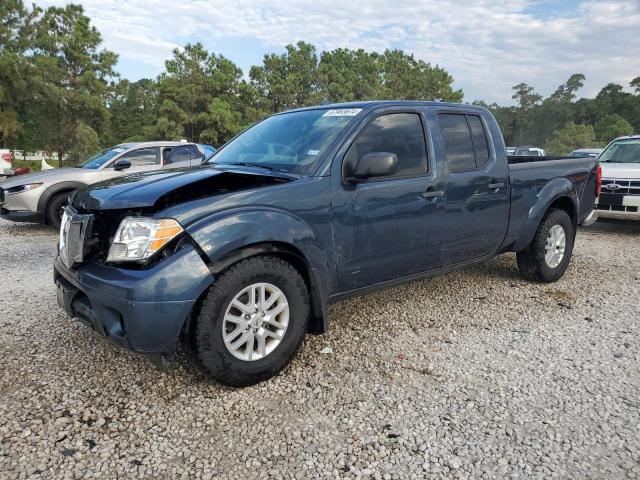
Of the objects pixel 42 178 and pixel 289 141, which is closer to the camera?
pixel 289 141

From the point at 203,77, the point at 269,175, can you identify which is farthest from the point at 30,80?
the point at 269,175

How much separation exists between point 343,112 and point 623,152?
7836 mm

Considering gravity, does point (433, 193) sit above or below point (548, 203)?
above

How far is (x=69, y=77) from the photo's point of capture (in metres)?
31.0

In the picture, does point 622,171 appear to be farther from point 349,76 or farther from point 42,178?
point 349,76

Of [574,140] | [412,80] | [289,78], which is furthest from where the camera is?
[574,140]

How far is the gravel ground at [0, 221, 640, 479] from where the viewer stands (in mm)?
2270

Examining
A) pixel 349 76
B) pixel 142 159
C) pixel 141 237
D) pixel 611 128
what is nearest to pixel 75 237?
pixel 141 237

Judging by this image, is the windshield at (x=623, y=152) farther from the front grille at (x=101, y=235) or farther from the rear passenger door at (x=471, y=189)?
the front grille at (x=101, y=235)

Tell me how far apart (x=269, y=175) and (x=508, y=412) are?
2.04 meters

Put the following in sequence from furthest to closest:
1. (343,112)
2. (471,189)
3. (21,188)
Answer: (21,188) → (471,189) → (343,112)

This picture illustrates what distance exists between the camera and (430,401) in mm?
2795

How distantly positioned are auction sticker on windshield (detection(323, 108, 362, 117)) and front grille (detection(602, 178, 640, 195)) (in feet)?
21.1

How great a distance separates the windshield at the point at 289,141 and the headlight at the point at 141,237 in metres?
1.02
